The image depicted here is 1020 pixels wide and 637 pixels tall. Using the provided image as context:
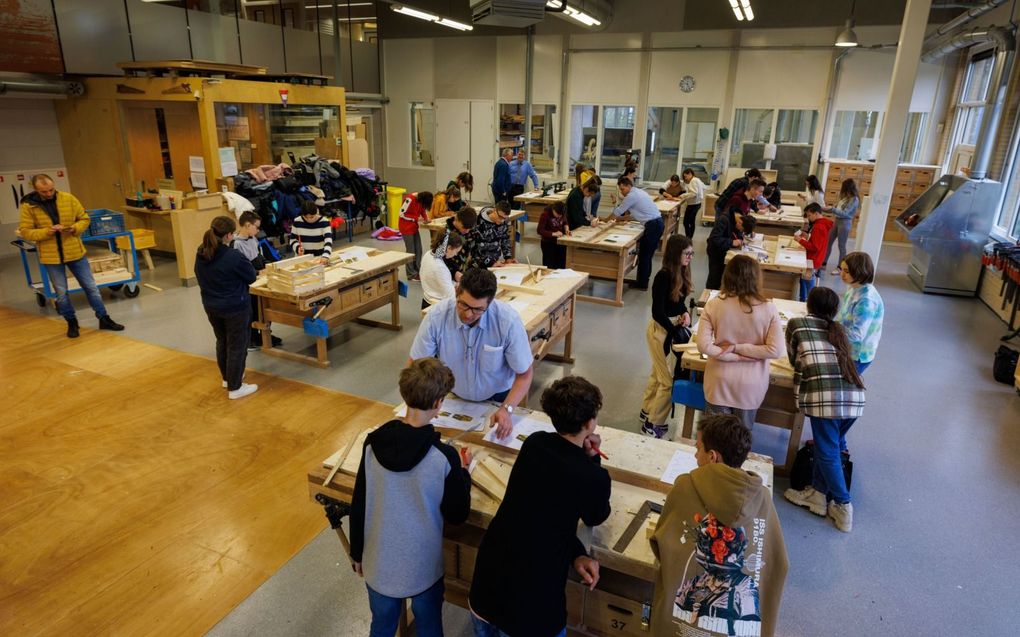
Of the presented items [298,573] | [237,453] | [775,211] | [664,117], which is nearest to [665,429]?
[298,573]

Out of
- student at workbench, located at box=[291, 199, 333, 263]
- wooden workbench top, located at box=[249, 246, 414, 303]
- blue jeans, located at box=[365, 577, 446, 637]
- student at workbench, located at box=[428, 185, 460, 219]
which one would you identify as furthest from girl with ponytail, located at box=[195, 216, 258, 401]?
student at workbench, located at box=[428, 185, 460, 219]

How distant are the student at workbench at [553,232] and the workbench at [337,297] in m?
2.19

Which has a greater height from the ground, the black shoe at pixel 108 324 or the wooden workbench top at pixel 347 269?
the wooden workbench top at pixel 347 269

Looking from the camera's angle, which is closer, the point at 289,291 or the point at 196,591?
the point at 196,591

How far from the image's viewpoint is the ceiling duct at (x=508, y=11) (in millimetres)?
6762

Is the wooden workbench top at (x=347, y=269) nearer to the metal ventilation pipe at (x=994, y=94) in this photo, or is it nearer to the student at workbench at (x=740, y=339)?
the student at workbench at (x=740, y=339)

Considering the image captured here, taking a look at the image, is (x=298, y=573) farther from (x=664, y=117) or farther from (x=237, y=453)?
(x=664, y=117)

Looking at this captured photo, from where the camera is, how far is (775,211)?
10.3 metres

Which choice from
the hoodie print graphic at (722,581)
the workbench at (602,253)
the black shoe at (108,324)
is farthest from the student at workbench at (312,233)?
the hoodie print graphic at (722,581)

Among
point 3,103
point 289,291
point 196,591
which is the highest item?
point 3,103

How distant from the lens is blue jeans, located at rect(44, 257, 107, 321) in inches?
271

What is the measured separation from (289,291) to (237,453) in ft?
5.41

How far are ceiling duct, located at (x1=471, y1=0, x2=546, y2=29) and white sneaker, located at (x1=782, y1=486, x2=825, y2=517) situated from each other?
5.59 m

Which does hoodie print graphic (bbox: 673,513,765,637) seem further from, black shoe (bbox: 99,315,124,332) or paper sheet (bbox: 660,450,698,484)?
black shoe (bbox: 99,315,124,332)
